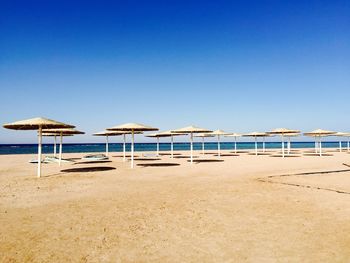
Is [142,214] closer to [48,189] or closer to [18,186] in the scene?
[48,189]

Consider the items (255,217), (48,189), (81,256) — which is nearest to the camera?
(81,256)

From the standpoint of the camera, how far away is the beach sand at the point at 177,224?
3713mm

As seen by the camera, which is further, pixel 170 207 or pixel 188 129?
pixel 188 129

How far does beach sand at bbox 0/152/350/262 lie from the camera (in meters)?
3.71

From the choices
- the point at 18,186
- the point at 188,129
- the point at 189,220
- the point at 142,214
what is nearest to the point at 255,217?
the point at 189,220

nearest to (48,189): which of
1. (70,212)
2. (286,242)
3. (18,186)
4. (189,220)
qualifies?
(18,186)

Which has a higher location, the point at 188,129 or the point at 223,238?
the point at 188,129

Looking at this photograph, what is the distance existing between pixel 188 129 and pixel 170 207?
36.2ft

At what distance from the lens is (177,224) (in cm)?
496

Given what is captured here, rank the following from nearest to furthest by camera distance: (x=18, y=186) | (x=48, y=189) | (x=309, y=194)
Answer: (x=309, y=194) → (x=48, y=189) → (x=18, y=186)

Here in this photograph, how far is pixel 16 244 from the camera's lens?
159 inches

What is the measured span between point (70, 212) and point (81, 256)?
240 cm

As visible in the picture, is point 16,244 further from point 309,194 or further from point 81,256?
point 309,194

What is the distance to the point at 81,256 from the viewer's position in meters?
3.64
